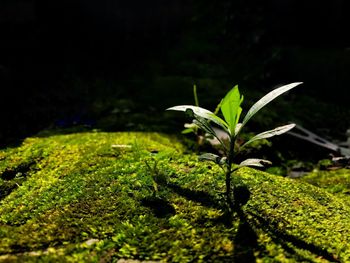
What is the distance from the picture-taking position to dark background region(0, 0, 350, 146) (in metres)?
5.59

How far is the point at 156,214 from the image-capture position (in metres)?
2.39

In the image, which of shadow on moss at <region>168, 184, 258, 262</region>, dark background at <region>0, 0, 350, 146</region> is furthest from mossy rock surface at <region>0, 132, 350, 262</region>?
dark background at <region>0, 0, 350, 146</region>

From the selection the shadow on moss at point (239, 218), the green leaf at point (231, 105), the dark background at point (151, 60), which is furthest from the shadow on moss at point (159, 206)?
the dark background at point (151, 60)

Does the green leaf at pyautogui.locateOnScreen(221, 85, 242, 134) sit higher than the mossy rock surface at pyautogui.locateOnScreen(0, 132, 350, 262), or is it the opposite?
the green leaf at pyautogui.locateOnScreen(221, 85, 242, 134)

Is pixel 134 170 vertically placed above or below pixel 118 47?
below

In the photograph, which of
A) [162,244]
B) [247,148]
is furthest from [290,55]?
[162,244]

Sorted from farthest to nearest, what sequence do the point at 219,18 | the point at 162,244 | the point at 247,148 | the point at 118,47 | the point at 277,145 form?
the point at 219,18, the point at 118,47, the point at 277,145, the point at 247,148, the point at 162,244

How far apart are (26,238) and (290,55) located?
6.39m

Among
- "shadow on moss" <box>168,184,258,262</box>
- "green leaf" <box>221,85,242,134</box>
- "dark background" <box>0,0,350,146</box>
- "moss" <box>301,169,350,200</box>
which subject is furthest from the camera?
"dark background" <box>0,0,350,146</box>

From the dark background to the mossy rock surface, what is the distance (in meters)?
1.62

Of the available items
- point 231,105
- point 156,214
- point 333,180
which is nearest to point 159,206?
point 156,214

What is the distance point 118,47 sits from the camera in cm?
852

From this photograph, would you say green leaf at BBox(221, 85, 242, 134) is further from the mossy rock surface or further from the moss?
the moss

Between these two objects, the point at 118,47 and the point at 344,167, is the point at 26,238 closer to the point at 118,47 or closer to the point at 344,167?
the point at 344,167
